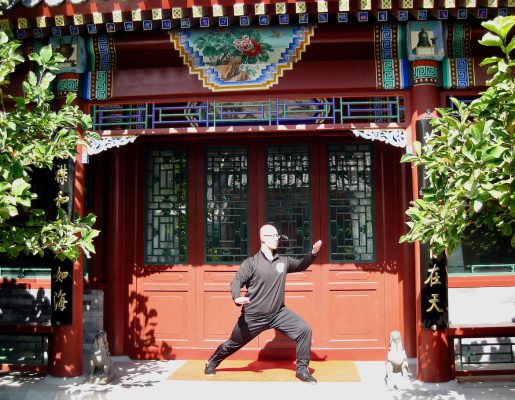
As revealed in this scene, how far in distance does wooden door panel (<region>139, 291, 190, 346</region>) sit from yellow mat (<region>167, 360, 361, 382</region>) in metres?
0.42

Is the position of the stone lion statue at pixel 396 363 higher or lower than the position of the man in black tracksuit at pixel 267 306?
lower

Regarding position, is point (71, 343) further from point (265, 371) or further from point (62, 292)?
point (265, 371)

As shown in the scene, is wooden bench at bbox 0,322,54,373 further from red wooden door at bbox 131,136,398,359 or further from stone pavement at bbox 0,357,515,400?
red wooden door at bbox 131,136,398,359

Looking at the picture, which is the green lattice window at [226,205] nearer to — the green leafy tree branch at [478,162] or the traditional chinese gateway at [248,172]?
the traditional chinese gateway at [248,172]

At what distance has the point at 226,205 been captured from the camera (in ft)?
20.9

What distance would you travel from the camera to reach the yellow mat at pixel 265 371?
525 centimetres

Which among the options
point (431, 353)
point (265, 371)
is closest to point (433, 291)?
point (431, 353)

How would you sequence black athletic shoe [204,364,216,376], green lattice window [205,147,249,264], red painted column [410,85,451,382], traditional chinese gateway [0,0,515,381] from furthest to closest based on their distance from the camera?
green lattice window [205,147,249,264], black athletic shoe [204,364,216,376], traditional chinese gateway [0,0,515,381], red painted column [410,85,451,382]

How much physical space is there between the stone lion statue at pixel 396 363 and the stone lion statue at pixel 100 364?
9.53 ft

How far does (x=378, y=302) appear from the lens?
6.12 metres

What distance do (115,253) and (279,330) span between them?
8.12ft

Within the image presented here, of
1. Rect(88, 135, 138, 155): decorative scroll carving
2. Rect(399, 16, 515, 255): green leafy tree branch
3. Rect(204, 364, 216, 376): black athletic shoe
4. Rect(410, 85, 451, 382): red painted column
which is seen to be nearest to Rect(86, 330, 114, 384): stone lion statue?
Rect(204, 364, 216, 376): black athletic shoe

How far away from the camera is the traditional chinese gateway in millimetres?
5035

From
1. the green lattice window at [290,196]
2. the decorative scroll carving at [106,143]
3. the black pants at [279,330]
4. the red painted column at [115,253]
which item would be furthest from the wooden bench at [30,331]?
the green lattice window at [290,196]
